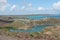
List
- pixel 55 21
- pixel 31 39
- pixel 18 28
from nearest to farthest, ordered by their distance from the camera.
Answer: pixel 31 39 → pixel 18 28 → pixel 55 21

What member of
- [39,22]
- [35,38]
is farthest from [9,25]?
[35,38]

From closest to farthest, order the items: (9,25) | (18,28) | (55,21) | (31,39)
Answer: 1. (31,39)
2. (18,28)
3. (9,25)
4. (55,21)

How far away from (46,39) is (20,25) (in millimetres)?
24538

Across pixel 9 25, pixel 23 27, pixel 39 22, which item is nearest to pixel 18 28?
pixel 23 27

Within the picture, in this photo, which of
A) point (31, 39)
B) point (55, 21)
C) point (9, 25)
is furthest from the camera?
point (55, 21)

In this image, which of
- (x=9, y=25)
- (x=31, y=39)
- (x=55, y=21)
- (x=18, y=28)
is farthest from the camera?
(x=55, y=21)

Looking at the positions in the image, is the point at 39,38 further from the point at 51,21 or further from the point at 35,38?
the point at 51,21

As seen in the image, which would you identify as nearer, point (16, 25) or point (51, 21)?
point (16, 25)

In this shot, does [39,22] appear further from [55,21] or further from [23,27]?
[23,27]

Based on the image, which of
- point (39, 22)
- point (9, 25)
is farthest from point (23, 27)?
point (39, 22)

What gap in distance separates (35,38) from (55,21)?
3632cm

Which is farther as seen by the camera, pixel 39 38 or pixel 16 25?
pixel 16 25

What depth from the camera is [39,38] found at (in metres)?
22.0

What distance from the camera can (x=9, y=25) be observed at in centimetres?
4731
